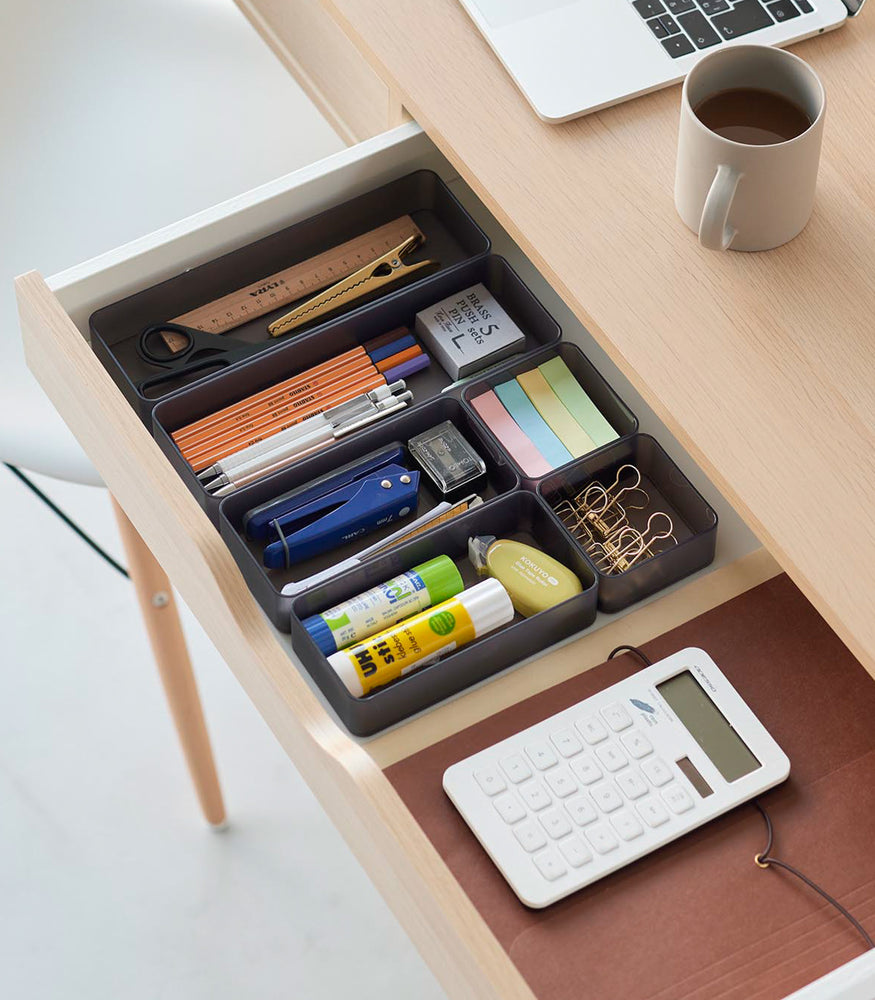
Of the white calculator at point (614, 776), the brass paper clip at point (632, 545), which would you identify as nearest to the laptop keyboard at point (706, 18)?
the brass paper clip at point (632, 545)

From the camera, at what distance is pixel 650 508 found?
3.40ft

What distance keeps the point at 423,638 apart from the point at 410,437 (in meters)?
0.19

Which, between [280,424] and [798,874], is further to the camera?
[280,424]

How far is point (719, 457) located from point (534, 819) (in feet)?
0.82

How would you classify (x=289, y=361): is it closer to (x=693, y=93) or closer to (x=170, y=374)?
(x=170, y=374)

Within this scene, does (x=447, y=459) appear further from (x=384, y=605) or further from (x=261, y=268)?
(x=261, y=268)

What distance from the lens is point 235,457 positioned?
1.04 meters

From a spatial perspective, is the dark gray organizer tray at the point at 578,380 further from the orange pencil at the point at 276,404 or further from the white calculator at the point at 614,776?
the white calculator at the point at 614,776

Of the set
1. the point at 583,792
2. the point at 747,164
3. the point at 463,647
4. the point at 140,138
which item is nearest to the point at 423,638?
the point at 463,647

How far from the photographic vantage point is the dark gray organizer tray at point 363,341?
1055 millimetres

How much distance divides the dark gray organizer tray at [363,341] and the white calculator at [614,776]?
26cm

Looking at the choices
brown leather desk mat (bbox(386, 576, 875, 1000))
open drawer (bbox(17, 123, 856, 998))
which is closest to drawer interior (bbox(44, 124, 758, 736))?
open drawer (bbox(17, 123, 856, 998))

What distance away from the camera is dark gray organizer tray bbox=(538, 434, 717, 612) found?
38.0 inches

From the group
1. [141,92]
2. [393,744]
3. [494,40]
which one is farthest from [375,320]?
[141,92]
